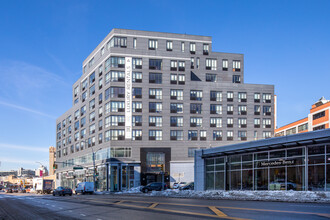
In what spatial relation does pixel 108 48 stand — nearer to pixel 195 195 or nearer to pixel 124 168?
pixel 124 168

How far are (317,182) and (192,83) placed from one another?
55.8 m

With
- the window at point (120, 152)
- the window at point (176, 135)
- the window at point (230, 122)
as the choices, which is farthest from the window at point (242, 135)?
the window at point (120, 152)

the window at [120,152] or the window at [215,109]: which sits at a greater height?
the window at [215,109]

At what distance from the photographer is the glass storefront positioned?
32906mm

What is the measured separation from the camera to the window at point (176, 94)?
280ft

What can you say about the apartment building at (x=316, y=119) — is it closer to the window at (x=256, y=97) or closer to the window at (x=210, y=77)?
the window at (x=256, y=97)

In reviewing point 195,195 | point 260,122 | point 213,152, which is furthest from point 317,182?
point 260,122

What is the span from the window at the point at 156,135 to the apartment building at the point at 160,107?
0.22m

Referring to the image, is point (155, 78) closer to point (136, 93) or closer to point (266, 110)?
point (136, 93)

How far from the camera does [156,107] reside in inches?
3329

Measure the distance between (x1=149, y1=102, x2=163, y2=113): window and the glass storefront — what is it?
122 ft

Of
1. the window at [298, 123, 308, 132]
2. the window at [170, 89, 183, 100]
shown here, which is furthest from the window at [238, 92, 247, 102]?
the window at [298, 123, 308, 132]

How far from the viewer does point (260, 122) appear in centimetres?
9069

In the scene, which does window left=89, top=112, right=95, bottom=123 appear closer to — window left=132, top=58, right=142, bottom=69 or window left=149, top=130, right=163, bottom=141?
window left=149, top=130, right=163, bottom=141
